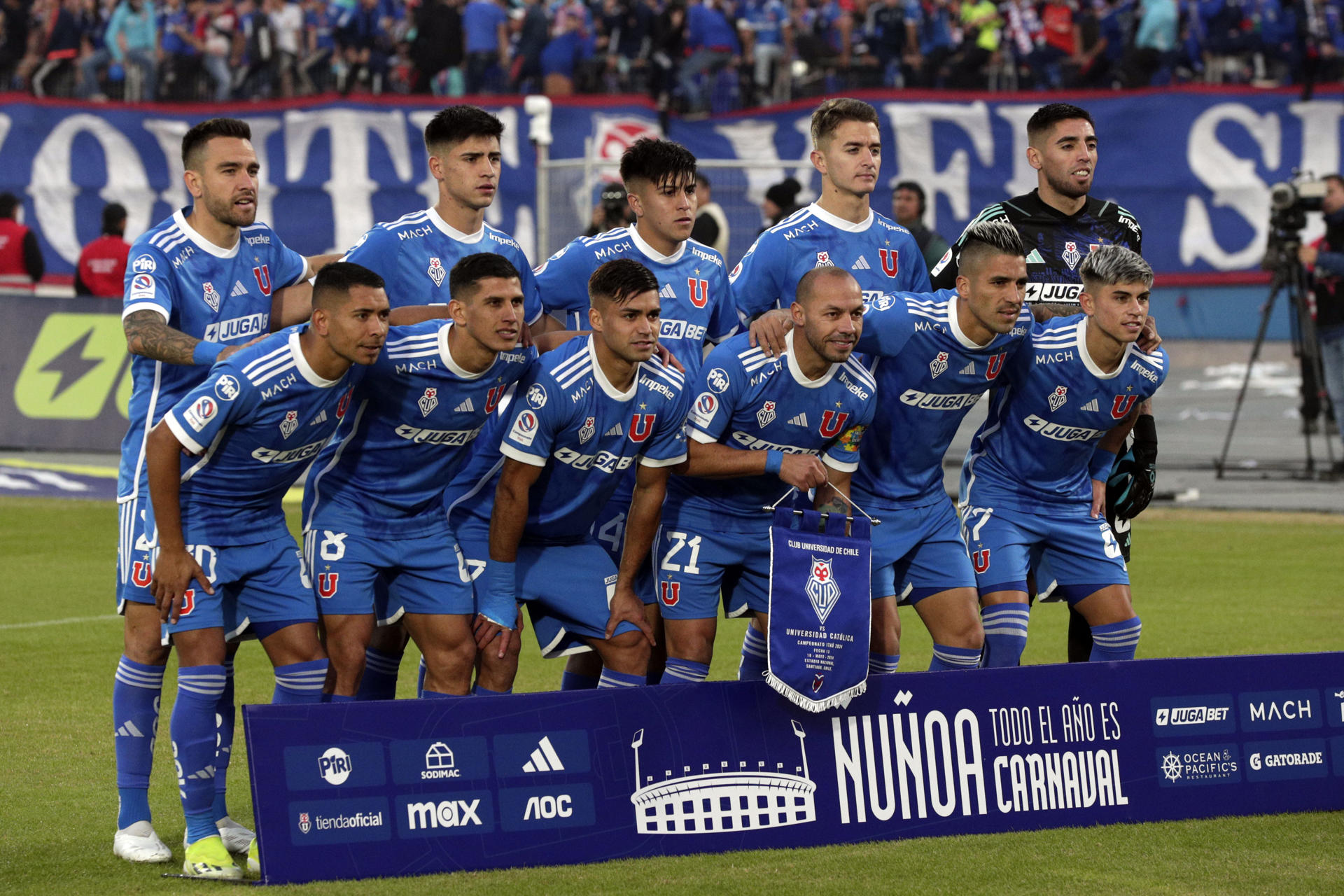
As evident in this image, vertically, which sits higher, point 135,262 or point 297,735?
point 135,262

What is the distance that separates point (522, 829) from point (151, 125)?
20184 mm

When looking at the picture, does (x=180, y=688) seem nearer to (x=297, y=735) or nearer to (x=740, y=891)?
(x=297, y=735)

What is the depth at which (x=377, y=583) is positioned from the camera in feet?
20.1

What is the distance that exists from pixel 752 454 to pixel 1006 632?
4.38ft

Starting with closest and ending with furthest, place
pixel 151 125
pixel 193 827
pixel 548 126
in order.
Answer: pixel 193 827 → pixel 548 126 → pixel 151 125

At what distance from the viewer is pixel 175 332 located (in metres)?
5.72

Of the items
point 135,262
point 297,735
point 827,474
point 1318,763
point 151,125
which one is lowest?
point 1318,763

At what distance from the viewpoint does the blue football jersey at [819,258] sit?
679cm

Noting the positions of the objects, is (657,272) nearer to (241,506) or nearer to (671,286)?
(671,286)

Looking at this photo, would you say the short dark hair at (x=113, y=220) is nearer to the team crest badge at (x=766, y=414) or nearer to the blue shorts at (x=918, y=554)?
the team crest badge at (x=766, y=414)

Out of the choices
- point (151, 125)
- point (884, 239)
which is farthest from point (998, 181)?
point (884, 239)

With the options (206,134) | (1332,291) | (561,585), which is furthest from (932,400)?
(1332,291)

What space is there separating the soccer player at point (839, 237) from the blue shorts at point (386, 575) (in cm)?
173

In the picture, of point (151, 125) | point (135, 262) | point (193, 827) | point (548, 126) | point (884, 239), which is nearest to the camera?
point (193, 827)
